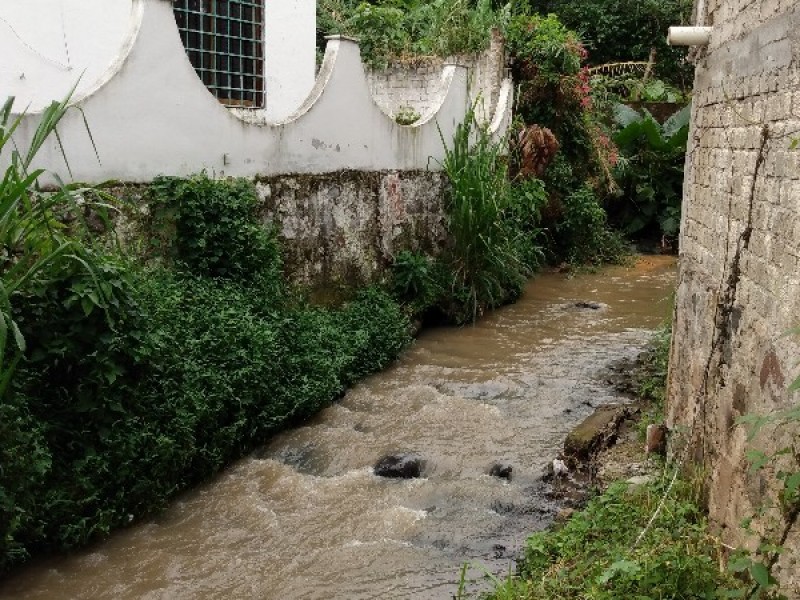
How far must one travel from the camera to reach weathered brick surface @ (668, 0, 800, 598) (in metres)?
3.41

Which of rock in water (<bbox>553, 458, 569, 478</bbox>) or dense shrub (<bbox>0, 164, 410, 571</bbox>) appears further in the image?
rock in water (<bbox>553, 458, 569, 478</bbox>)

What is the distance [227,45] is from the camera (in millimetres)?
10344

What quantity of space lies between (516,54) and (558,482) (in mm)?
8452

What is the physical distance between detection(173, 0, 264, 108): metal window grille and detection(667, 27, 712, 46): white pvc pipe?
21.3ft

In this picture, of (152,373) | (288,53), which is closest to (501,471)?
(152,373)

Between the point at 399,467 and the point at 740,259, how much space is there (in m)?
2.80

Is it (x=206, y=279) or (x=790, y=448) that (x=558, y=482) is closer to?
(x=790, y=448)

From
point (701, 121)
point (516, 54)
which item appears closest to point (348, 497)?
point (701, 121)

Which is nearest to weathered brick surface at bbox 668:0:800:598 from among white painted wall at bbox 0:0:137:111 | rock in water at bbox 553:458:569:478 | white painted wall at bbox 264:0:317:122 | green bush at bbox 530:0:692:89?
rock in water at bbox 553:458:569:478

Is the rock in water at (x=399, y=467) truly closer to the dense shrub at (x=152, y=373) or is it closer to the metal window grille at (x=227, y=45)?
the dense shrub at (x=152, y=373)

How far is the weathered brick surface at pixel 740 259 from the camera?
3.41m

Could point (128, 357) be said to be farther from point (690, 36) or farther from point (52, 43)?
point (52, 43)

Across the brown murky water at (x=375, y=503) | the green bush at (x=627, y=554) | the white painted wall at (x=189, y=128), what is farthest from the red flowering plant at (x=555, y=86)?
the green bush at (x=627, y=554)

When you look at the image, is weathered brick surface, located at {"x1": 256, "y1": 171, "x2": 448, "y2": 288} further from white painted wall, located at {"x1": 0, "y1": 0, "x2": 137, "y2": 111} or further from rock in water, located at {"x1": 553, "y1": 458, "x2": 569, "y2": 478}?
rock in water, located at {"x1": 553, "y1": 458, "x2": 569, "y2": 478}
